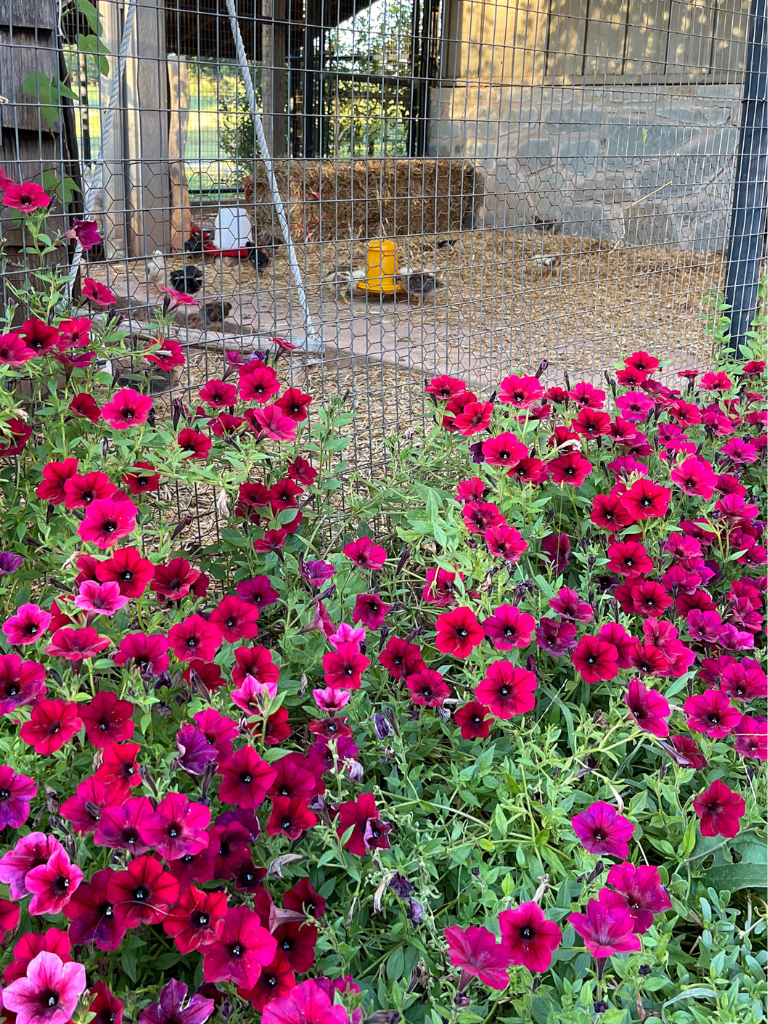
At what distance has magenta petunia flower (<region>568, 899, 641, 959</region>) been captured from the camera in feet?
2.67

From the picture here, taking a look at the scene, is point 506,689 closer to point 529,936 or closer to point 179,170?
point 529,936

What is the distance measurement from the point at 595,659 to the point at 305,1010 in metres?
0.64

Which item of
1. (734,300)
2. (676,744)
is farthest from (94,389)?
(734,300)

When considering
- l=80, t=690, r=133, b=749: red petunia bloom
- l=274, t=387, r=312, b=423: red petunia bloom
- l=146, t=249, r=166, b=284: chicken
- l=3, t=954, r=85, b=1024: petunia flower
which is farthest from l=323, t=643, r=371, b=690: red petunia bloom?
l=146, t=249, r=166, b=284: chicken

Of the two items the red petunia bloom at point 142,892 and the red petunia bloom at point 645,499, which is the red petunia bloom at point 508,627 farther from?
the red petunia bloom at point 142,892

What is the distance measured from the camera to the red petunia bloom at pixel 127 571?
1.11 meters

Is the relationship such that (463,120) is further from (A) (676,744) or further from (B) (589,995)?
(B) (589,995)

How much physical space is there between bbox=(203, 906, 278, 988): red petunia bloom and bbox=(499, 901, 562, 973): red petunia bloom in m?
0.22

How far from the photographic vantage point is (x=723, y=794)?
42.2 inches

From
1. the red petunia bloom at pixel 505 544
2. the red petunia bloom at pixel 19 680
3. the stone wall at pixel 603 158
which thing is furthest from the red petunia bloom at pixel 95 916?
the stone wall at pixel 603 158

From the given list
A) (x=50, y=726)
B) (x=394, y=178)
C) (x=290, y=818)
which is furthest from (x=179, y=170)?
(x=290, y=818)

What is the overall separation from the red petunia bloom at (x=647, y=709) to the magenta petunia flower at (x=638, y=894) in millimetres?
197

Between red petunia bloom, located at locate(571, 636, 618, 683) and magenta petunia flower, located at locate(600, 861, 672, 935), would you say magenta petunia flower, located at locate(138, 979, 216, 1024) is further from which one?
red petunia bloom, located at locate(571, 636, 618, 683)

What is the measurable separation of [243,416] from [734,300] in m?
2.62
